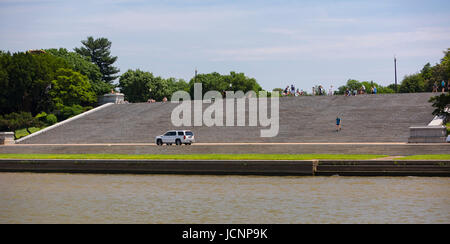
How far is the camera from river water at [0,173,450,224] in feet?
59.4

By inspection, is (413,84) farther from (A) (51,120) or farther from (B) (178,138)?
(B) (178,138)

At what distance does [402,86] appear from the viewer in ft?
353

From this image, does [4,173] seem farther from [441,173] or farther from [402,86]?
[402,86]

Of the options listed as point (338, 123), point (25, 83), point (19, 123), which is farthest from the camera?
point (25, 83)

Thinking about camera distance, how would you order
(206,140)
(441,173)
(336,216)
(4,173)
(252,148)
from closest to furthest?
(336,216), (441,173), (4,173), (252,148), (206,140)

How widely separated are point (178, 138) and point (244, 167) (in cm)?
1580

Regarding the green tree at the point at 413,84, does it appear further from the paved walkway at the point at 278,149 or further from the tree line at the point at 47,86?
the paved walkway at the point at 278,149

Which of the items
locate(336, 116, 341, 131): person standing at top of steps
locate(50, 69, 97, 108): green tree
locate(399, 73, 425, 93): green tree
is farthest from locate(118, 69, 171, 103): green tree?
locate(336, 116, 341, 131): person standing at top of steps

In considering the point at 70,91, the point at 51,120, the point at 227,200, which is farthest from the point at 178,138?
the point at 70,91

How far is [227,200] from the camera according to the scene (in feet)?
70.2

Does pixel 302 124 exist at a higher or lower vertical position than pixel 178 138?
higher

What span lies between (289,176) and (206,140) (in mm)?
19087
